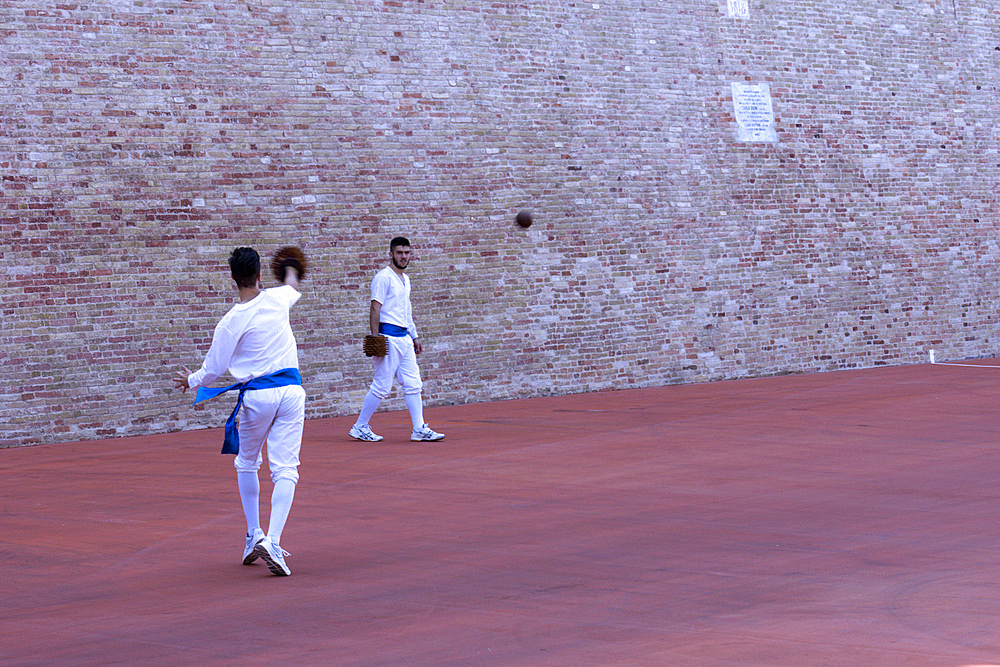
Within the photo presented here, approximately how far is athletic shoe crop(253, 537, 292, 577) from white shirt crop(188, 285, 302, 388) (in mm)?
857

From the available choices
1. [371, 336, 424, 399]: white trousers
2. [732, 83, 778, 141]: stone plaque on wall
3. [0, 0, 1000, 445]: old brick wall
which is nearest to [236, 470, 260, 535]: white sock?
[371, 336, 424, 399]: white trousers

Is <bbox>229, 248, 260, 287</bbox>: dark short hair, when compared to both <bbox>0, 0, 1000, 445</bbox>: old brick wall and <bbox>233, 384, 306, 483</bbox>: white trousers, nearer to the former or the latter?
<bbox>233, 384, 306, 483</bbox>: white trousers

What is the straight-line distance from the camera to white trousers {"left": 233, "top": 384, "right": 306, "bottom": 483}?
6145 mm

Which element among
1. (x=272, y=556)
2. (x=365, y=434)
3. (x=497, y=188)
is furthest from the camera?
(x=497, y=188)

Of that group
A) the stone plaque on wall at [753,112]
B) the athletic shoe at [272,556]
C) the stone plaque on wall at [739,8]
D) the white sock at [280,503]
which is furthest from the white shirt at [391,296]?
the stone plaque on wall at [739,8]

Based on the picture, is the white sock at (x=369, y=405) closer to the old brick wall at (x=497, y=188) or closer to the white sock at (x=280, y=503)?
the old brick wall at (x=497, y=188)

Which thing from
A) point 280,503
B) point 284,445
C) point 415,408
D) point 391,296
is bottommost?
point 415,408

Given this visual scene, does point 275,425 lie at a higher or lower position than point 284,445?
higher

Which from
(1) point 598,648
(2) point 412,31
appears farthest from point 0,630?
(2) point 412,31

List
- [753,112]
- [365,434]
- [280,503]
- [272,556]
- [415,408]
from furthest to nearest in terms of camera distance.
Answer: [753,112]
[365,434]
[415,408]
[280,503]
[272,556]

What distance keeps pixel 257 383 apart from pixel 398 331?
5001mm

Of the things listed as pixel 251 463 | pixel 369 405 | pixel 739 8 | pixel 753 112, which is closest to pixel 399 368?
pixel 369 405

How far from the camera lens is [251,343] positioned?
6.12 meters

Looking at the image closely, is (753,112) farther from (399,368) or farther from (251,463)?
(251,463)
